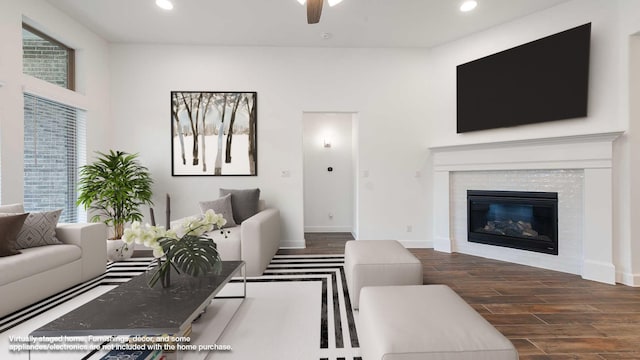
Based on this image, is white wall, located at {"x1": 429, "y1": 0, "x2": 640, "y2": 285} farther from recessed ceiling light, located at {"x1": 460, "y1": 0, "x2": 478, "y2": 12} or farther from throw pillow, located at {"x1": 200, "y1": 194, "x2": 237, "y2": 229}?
throw pillow, located at {"x1": 200, "y1": 194, "x2": 237, "y2": 229}

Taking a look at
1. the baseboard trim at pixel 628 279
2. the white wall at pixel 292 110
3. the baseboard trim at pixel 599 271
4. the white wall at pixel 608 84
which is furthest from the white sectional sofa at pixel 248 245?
the baseboard trim at pixel 628 279

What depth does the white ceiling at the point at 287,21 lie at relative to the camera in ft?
11.0

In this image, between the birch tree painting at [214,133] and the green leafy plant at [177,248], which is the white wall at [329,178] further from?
the green leafy plant at [177,248]

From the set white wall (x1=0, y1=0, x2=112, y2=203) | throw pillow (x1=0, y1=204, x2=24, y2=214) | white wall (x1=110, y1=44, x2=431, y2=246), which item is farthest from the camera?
white wall (x1=110, y1=44, x2=431, y2=246)

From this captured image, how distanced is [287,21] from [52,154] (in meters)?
3.29

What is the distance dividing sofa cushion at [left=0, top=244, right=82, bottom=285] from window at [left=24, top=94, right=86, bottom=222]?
994mm

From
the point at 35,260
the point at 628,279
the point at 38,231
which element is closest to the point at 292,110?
the point at 38,231

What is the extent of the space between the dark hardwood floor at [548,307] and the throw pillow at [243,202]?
7.73ft

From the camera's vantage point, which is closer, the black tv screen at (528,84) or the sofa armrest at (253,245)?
the sofa armrest at (253,245)

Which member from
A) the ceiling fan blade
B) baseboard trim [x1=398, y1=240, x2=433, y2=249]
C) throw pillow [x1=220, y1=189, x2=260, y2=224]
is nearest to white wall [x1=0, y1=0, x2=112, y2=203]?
throw pillow [x1=220, y1=189, x2=260, y2=224]

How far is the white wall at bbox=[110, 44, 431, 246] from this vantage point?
4.30m

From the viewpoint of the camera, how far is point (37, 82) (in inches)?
125

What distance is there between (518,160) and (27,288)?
5154 mm

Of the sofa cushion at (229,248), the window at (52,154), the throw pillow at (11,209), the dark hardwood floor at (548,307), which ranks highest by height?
the window at (52,154)
